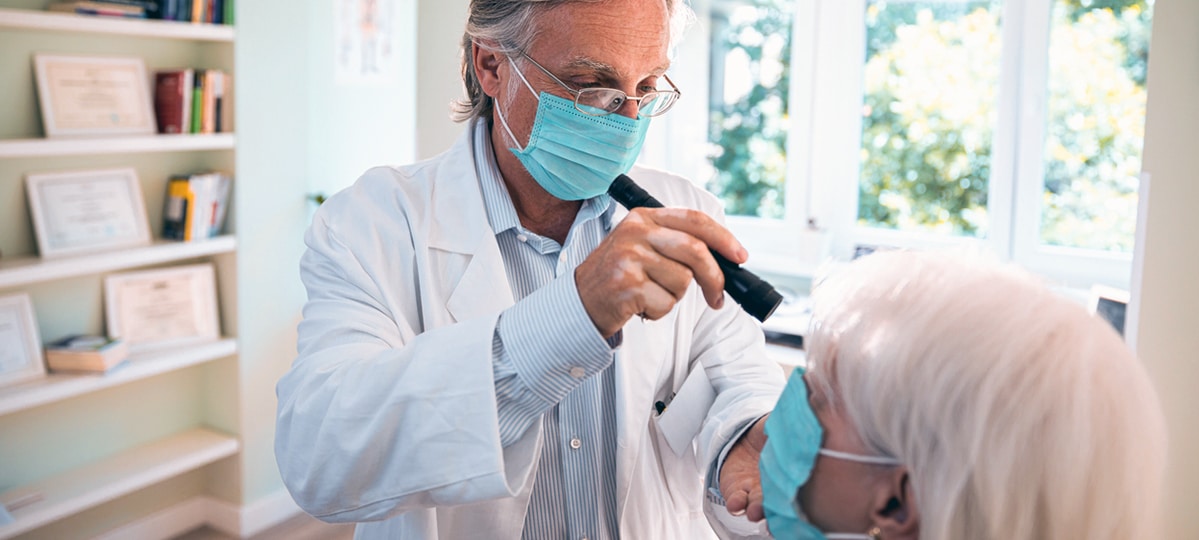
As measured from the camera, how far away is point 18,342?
2.67 meters

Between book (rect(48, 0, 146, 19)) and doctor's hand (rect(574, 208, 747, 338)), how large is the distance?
2384mm

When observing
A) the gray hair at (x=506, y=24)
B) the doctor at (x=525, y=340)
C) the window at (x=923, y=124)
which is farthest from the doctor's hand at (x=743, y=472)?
the window at (x=923, y=124)

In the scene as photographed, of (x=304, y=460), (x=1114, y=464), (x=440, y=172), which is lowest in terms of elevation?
(x=304, y=460)

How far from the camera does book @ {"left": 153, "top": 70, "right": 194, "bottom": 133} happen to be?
9.61 ft

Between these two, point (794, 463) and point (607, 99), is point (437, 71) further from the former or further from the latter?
point (794, 463)

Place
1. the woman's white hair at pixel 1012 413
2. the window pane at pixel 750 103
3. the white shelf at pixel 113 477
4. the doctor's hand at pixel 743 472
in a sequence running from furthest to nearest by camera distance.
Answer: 1. the window pane at pixel 750 103
2. the white shelf at pixel 113 477
3. the doctor's hand at pixel 743 472
4. the woman's white hair at pixel 1012 413

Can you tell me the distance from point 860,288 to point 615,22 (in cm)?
60

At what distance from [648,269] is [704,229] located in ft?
0.25

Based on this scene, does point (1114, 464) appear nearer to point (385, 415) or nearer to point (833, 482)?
point (833, 482)

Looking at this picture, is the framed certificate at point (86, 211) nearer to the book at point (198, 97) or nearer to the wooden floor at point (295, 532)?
the book at point (198, 97)

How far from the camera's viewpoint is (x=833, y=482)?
33.6 inches

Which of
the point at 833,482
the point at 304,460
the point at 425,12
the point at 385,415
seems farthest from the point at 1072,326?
the point at 425,12

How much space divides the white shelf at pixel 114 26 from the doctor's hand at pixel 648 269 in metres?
2.23

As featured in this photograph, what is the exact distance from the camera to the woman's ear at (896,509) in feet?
2.65
